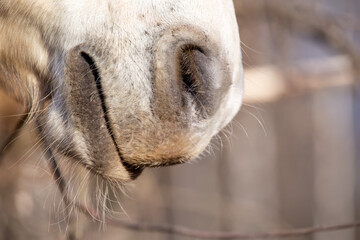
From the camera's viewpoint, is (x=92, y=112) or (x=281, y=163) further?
(x=281, y=163)

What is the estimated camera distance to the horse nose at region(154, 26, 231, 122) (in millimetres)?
593

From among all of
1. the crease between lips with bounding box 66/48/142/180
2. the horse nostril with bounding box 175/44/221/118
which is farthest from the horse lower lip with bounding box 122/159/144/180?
the horse nostril with bounding box 175/44/221/118

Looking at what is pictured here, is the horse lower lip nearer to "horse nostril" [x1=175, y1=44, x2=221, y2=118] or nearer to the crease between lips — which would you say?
the crease between lips

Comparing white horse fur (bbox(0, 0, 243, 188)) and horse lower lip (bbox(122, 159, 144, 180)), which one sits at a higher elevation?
white horse fur (bbox(0, 0, 243, 188))


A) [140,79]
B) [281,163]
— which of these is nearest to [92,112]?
A: [140,79]

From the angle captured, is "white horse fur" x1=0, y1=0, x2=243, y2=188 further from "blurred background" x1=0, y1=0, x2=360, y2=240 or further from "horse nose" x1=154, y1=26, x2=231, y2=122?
"blurred background" x1=0, y1=0, x2=360, y2=240

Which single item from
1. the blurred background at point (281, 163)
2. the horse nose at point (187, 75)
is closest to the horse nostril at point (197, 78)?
the horse nose at point (187, 75)

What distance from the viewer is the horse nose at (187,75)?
23.3 inches

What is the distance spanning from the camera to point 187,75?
1.99 feet

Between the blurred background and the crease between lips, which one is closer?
the crease between lips

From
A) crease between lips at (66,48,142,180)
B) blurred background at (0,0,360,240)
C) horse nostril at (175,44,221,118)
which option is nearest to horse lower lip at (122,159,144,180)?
crease between lips at (66,48,142,180)

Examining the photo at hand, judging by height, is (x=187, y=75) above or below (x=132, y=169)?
above

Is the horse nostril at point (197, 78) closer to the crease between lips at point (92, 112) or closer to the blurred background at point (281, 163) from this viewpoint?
the crease between lips at point (92, 112)

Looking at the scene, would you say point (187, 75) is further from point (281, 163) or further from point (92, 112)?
point (281, 163)
